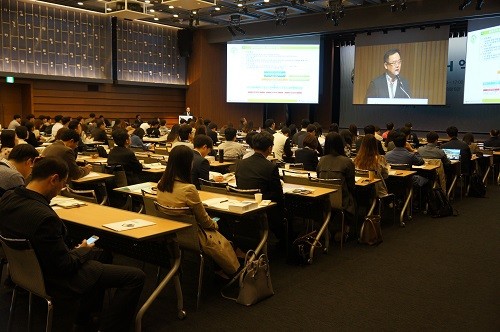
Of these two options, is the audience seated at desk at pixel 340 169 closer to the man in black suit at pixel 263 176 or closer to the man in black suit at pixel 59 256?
the man in black suit at pixel 263 176

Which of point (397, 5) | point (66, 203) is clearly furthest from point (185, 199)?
point (397, 5)

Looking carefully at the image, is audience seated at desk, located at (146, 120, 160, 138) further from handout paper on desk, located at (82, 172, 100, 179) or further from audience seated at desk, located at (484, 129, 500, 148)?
audience seated at desk, located at (484, 129, 500, 148)

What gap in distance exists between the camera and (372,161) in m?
6.37

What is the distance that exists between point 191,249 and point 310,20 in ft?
46.7

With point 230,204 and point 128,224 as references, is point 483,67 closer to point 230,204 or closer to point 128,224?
point 230,204

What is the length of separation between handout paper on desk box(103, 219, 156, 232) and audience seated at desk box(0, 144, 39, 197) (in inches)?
45.3

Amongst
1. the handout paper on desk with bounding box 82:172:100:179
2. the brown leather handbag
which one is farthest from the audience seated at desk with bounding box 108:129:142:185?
the brown leather handbag

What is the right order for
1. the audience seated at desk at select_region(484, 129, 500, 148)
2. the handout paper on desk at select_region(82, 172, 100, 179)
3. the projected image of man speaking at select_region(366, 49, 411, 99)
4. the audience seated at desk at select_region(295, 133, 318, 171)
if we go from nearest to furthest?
the handout paper on desk at select_region(82, 172, 100, 179)
the audience seated at desk at select_region(295, 133, 318, 171)
the audience seated at desk at select_region(484, 129, 500, 148)
the projected image of man speaking at select_region(366, 49, 411, 99)

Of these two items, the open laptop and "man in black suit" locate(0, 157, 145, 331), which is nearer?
"man in black suit" locate(0, 157, 145, 331)

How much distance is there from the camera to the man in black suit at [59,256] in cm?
281

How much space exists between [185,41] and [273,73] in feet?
14.1

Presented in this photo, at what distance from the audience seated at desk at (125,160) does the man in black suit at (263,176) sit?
2.05m

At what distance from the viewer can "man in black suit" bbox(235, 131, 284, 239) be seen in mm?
4898

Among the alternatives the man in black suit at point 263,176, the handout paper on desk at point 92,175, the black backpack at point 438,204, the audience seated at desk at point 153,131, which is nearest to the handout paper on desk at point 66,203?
the handout paper on desk at point 92,175
